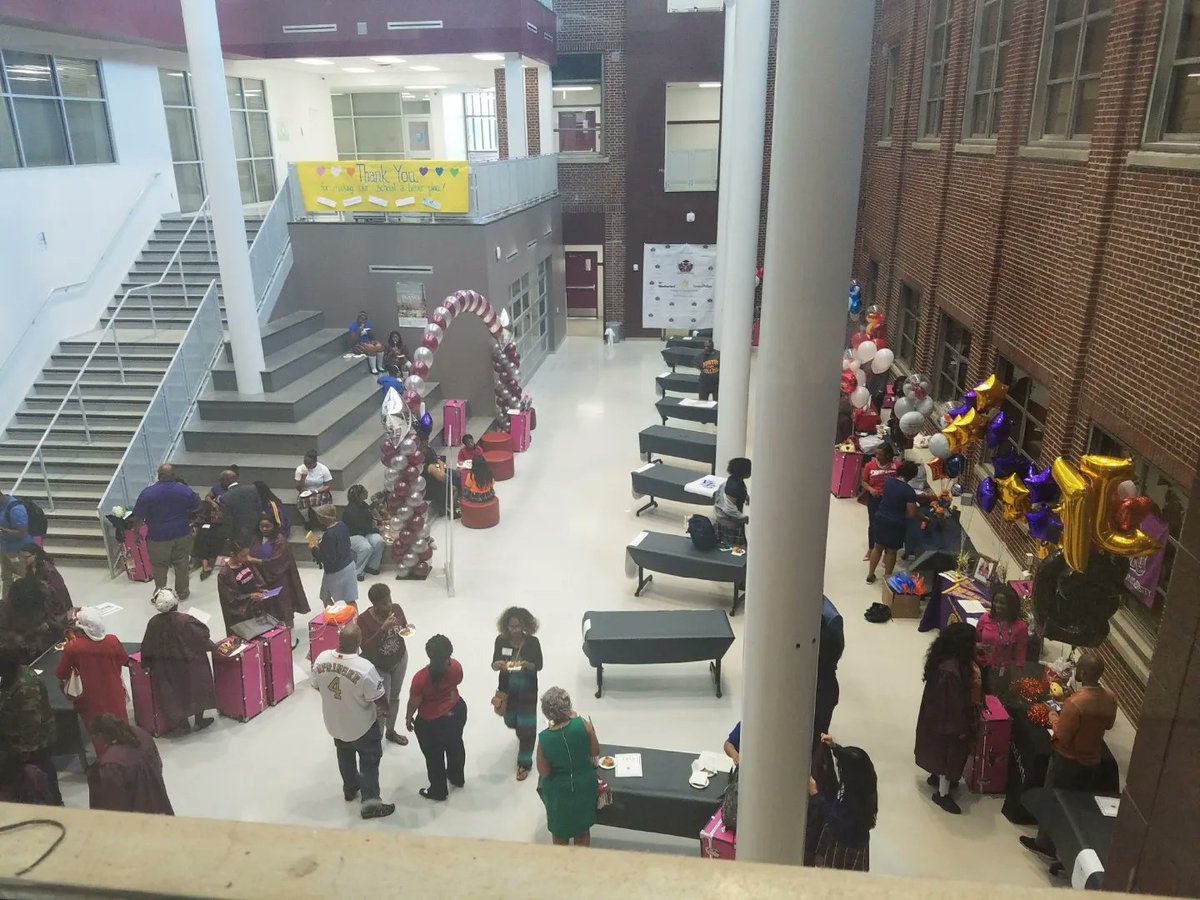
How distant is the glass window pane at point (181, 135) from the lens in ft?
52.0

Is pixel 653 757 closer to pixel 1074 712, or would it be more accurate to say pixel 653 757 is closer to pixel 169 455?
pixel 1074 712

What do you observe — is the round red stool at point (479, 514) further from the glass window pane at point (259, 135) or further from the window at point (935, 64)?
the glass window pane at point (259, 135)

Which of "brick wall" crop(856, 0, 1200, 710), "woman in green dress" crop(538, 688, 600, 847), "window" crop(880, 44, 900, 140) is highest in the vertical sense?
"window" crop(880, 44, 900, 140)

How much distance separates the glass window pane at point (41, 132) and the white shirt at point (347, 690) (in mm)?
10705

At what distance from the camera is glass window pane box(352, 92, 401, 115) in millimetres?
23594

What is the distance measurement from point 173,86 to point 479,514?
1096 cm

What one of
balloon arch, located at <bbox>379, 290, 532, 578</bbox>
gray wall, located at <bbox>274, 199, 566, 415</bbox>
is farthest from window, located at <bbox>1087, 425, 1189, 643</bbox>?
gray wall, located at <bbox>274, 199, 566, 415</bbox>

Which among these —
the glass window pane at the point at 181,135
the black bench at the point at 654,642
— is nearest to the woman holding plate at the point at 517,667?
the black bench at the point at 654,642

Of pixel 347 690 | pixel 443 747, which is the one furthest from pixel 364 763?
pixel 347 690

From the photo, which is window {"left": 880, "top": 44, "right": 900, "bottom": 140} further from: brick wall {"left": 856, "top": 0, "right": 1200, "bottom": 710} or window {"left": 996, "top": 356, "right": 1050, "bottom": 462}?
window {"left": 996, "top": 356, "right": 1050, "bottom": 462}

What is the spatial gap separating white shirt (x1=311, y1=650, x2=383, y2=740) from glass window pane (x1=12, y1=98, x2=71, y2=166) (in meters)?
10.7

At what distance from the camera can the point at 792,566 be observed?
4.16 meters

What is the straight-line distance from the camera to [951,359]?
1315 centimetres

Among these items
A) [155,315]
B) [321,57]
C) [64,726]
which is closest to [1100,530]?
[64,726]
